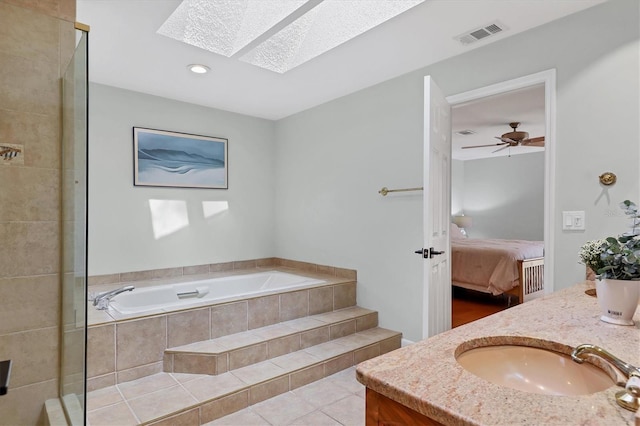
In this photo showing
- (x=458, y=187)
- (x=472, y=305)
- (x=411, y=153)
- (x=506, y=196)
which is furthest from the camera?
(x=458, y=187)

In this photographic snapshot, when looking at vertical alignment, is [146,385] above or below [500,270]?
below

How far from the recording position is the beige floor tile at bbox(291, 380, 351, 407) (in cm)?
235

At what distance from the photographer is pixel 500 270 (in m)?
4.41

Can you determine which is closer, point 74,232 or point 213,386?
point 74,232

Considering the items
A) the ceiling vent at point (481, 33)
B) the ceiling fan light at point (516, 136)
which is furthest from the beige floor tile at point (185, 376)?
the ceiling fan light at point (516, 136)

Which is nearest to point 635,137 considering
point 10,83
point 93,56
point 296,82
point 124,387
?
point 296,82

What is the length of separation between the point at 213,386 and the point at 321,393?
705 millimetres

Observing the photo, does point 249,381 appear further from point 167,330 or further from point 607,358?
point 607,358

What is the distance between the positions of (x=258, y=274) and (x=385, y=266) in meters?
1.44

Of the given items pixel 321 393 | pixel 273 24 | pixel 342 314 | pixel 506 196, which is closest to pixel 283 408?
pixel 321 393

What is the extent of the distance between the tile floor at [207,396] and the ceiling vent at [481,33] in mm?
2455

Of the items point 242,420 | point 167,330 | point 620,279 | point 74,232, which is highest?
point 74,232

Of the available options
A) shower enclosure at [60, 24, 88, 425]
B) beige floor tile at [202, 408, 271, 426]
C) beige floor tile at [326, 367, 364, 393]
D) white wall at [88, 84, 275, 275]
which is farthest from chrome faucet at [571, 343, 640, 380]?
white wall at [88, 84, 275, 275]

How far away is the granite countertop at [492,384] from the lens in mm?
647
